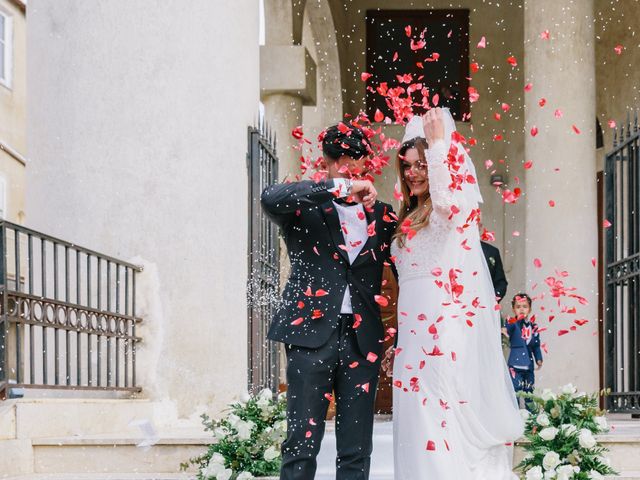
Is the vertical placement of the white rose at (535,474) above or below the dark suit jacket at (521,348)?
below

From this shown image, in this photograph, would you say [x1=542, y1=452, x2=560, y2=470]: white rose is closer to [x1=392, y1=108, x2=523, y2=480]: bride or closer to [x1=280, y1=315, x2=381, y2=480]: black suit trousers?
[x1=392, y1=108, x2=523, y2=480]: bride

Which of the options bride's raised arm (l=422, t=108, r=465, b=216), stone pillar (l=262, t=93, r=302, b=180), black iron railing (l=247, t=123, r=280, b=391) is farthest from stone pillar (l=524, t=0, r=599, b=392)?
bride's raised arm (l=422, t=108, r=465, b=216)

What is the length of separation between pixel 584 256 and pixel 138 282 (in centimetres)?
460

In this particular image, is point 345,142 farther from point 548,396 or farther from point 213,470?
point 548,396

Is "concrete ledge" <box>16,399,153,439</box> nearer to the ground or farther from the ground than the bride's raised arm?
nearer to the ground

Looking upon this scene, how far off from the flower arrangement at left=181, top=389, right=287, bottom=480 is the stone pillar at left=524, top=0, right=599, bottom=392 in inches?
200

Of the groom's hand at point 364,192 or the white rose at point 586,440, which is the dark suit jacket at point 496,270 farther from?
the groom's hand at point 364,192

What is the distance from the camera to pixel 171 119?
8.62m

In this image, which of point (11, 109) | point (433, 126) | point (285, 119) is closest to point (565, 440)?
point (433, 126)

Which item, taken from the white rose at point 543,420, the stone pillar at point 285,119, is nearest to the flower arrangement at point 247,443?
the white rose at point 543,420

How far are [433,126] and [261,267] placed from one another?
3927mm

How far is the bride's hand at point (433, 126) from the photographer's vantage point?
4988 mm

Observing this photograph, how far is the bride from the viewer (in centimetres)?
506

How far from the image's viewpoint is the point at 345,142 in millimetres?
4840
